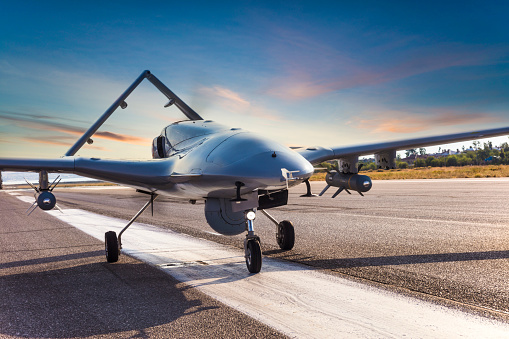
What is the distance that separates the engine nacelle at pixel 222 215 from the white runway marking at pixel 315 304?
90 centimetres

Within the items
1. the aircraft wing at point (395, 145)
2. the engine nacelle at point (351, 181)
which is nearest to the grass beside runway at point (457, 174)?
the engine nacelle at point (351, 181)

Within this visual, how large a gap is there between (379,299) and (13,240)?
13.5m

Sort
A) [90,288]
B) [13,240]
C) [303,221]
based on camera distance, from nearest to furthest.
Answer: [90,288] → [13,240] → [303,221]

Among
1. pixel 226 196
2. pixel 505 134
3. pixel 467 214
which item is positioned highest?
pixel 505 134

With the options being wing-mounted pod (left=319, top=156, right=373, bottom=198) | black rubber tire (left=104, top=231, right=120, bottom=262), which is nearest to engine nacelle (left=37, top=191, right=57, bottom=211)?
black rubber tire (left=104, top=231, right=120, bottom=262)

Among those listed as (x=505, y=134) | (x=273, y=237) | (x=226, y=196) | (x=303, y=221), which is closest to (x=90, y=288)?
(x=226, y=196)

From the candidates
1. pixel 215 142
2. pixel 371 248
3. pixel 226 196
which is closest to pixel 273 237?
pixel 371 248

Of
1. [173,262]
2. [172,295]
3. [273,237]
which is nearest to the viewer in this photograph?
[172,295]

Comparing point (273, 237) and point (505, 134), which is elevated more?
point (505, 134)

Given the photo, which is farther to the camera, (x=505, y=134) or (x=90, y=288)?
(x=505, y=134)

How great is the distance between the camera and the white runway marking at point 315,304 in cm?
438

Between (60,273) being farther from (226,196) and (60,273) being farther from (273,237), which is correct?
(273,237)

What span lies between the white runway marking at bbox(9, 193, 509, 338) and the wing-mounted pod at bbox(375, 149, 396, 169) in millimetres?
4913

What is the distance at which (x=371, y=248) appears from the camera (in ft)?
30.6
